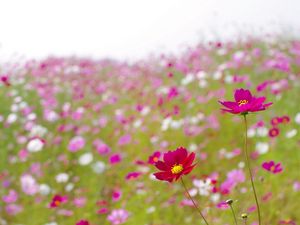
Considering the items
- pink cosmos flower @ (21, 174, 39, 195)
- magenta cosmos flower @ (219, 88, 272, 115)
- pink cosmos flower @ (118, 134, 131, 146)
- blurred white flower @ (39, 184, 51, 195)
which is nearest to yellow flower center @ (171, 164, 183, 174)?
magenta cosmos flower @ (219, 88, 272, 115)

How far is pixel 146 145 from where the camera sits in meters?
3.98

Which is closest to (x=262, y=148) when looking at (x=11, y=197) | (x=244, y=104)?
(x=11, y=197)

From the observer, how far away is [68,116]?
4.59 m

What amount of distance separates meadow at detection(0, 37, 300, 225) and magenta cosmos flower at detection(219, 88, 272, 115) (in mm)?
724

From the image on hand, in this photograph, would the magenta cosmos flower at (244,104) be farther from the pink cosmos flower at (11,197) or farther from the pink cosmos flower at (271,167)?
the pink cosmos flower at (11,197)

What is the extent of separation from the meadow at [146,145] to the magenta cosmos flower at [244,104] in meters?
0.72

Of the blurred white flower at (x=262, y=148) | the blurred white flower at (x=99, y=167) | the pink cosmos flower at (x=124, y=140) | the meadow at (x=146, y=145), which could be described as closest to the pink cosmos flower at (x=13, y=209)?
the meadow at (x=146, y=145)

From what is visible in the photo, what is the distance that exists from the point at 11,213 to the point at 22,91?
2.44 m

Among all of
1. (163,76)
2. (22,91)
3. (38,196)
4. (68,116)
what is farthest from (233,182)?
(163,76)

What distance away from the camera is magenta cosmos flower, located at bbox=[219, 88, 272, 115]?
1063 millimetres

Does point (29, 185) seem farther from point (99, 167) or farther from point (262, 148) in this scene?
point (262, 148)

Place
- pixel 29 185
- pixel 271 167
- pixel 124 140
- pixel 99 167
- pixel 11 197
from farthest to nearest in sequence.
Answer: pixel 124 140 < pixel 99 167 < pixel 29 185 < pixel 11 197 < pixel 271 167

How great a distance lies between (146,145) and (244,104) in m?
2.92

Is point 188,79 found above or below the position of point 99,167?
above
